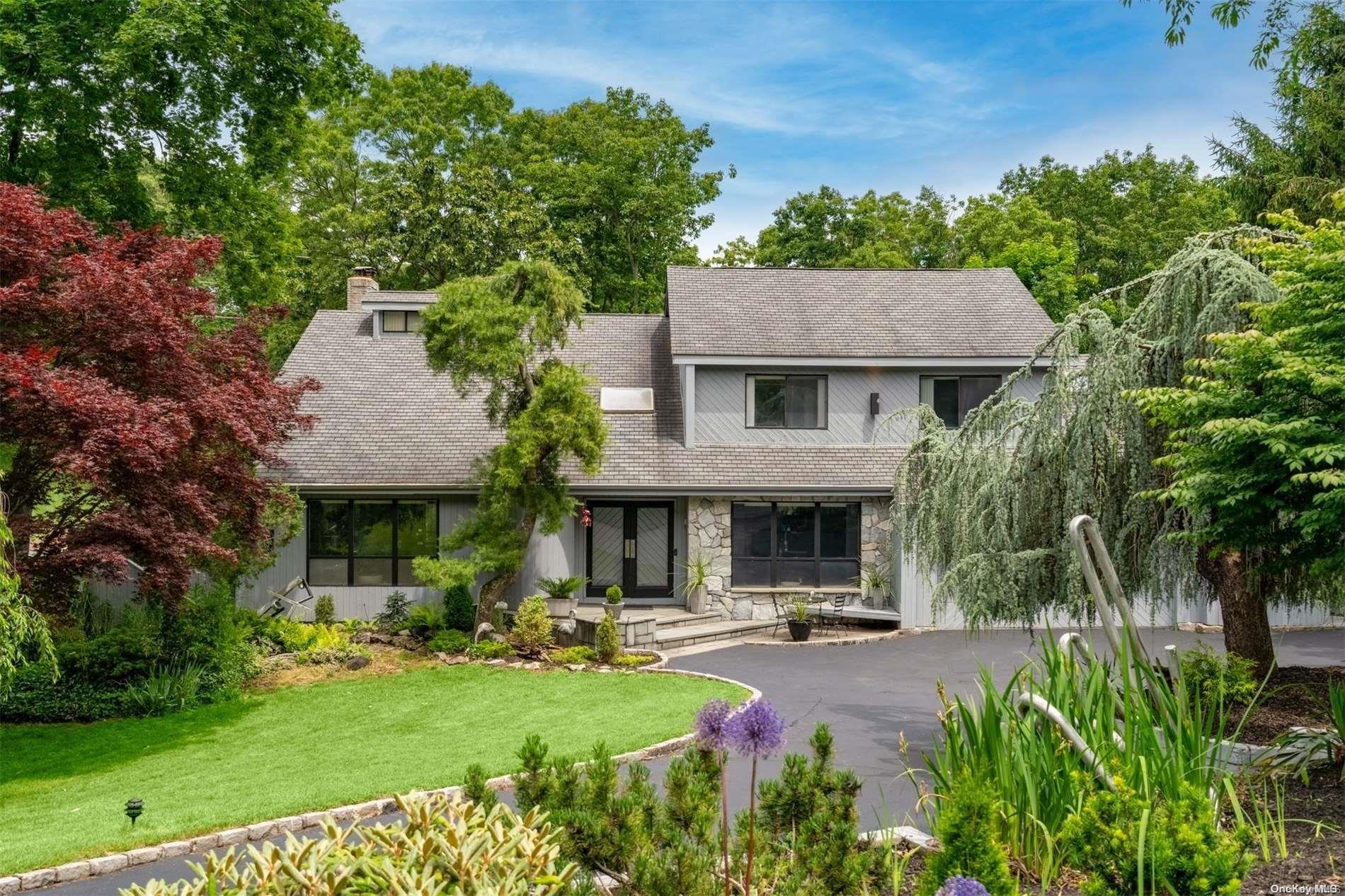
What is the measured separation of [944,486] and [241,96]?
45.8ft

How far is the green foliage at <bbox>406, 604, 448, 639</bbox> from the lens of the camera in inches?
688

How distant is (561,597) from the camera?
17859mm

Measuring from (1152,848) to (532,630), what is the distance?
13.3m

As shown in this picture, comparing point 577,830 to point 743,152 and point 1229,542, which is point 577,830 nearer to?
point 1229,542

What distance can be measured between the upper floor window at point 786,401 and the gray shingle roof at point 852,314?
2.46 ft

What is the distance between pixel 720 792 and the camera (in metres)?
4.52

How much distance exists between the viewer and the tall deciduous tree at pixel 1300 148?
21.6 m

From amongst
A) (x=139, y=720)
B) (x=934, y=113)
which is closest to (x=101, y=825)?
(x=139, y=720)

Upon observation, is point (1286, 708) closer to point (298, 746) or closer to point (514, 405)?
point (298, 746)

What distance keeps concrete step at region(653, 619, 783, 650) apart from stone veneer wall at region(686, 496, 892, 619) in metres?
0.36

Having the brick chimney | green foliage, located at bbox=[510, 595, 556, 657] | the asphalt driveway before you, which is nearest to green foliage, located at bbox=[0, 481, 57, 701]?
the asphalt driveway

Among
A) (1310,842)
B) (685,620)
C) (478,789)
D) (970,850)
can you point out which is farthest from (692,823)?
(685,620)

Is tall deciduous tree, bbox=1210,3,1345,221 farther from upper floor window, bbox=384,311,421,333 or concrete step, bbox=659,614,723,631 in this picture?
upper floor window, bbox=384,311,421,333

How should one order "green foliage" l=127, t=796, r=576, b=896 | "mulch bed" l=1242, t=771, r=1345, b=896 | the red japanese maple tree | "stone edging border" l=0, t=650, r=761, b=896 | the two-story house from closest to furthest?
"green foliage" l=127, t=796, r=576, b=896, "mulch bed" l=1242, t=771, r=1345, b=896, "stone edging border" l=0, t=650, r=761, b=896, the red japanese maple tree, the two-story house
